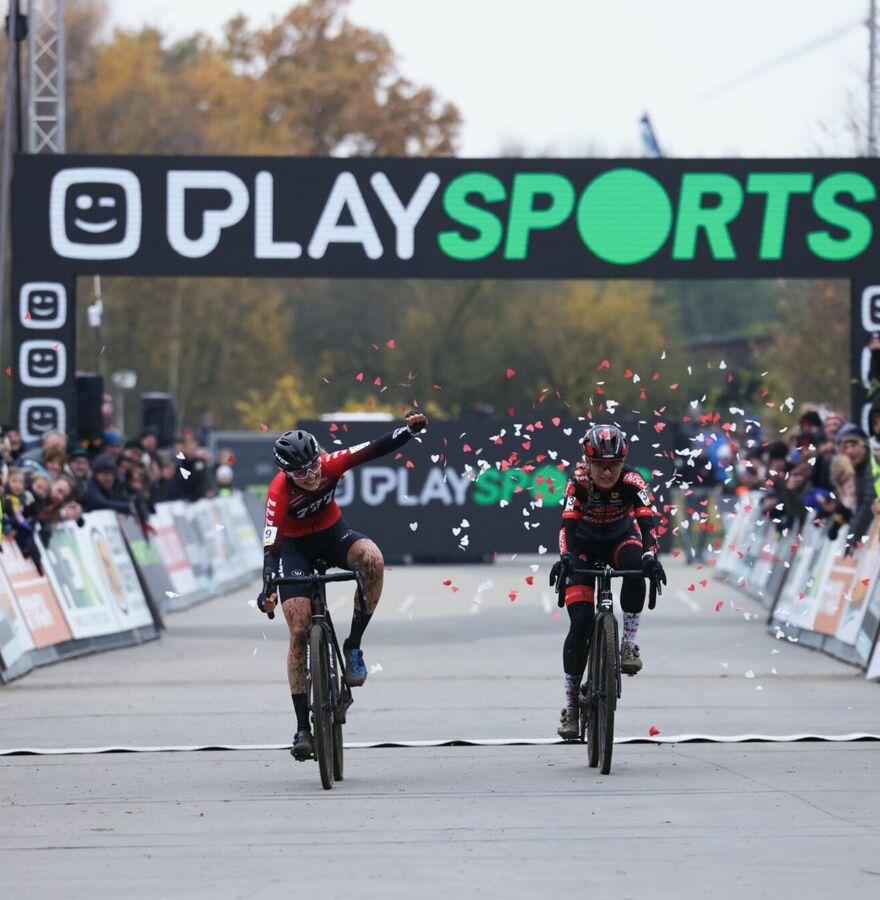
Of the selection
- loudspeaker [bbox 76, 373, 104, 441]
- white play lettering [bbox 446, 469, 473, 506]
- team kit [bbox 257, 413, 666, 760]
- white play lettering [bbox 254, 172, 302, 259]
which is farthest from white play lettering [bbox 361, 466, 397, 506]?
team kit [bbox 257, 413, 666, 760]

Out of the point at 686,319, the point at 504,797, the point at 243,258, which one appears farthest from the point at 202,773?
the point at 686,319

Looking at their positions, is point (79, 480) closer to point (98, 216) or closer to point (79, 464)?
point (79, 464)

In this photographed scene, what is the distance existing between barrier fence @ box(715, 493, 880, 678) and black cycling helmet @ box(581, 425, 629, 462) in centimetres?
422

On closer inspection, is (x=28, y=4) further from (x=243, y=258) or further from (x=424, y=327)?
(x=424, y=327)

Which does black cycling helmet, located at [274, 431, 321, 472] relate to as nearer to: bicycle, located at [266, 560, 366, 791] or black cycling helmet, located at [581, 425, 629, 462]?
bicycle, located at [266, 560, 366, 791]

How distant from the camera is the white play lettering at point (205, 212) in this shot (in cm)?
2377

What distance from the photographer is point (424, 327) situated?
64875 mm

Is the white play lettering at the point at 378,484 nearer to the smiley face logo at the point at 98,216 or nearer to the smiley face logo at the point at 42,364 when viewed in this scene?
the smiley face logo at the point at 42,364

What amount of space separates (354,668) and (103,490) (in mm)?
12072

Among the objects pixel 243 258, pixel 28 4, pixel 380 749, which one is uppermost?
pixel 28 4

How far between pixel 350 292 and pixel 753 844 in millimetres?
62757

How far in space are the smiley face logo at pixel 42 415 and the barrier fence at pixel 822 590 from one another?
24.9ft

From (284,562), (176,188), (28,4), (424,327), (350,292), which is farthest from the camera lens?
(350,292)

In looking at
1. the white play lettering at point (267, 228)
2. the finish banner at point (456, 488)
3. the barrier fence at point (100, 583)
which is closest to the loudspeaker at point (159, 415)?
the finish banner at point (456, 488)
